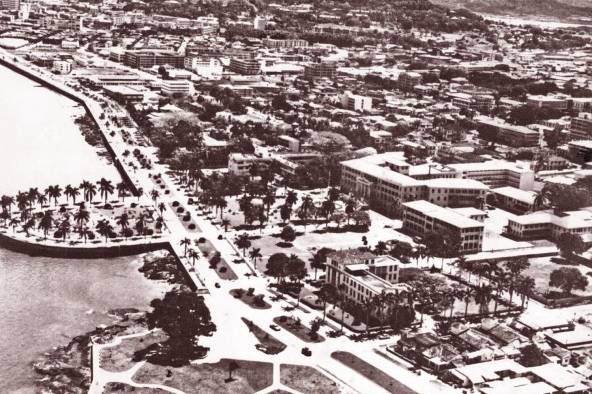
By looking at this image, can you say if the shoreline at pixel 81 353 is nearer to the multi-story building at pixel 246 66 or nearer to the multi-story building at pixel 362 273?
the multi-story building at pixel 362 273

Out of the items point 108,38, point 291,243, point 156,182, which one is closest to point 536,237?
point 291,243

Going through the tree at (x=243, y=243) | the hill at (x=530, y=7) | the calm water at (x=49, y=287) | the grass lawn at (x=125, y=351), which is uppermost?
the hill at (x=530, y=7)

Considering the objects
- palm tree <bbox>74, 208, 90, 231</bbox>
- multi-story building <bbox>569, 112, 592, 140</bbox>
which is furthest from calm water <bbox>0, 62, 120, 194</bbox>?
multi-story building <bbox>569, 112, 592, 140</bbox>

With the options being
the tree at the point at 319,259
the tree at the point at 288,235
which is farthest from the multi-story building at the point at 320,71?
the tree at the point at 319,259

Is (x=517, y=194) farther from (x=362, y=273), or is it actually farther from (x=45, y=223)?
(x=45, y=223)

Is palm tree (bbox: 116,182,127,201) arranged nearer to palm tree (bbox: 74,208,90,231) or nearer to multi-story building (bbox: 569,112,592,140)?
palm tree (bbox: 74,208,90,231)

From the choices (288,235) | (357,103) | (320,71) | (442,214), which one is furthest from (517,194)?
(320,71)
